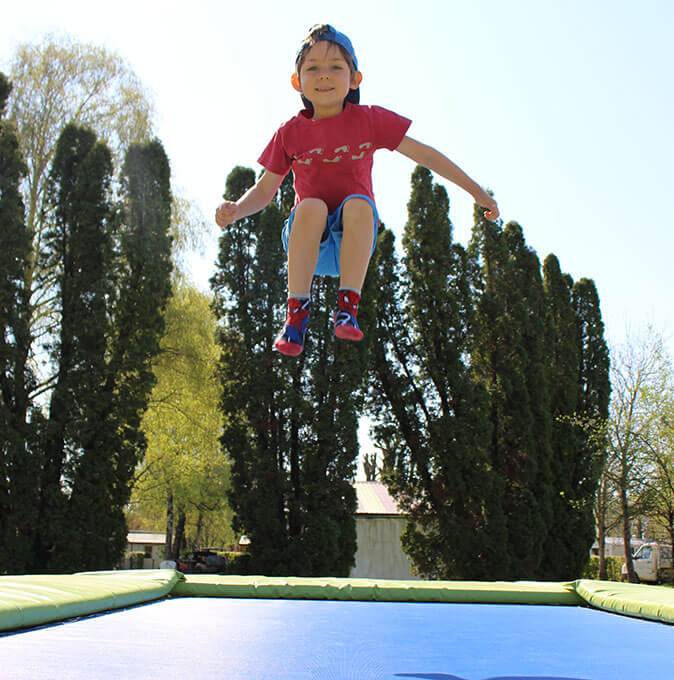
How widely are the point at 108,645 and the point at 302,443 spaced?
8.11 meters

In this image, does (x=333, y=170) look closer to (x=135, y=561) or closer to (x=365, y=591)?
(x=365, y=591)

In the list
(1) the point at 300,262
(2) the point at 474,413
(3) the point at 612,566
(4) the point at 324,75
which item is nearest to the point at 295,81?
(4) the point at 324,75

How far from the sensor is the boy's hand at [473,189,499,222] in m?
2.71

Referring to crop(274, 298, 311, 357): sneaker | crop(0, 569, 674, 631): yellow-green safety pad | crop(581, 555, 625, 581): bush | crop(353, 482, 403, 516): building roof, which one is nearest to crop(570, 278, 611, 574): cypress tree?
crop(353, 482, 403, 516): building roof

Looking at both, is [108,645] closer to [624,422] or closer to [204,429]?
[204,429]

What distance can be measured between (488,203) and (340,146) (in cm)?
67

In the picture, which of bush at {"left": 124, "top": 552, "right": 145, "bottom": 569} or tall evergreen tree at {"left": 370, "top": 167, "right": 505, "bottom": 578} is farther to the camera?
bush at {"left": 124, "top": 552, "right": 145, "bottom": 569}

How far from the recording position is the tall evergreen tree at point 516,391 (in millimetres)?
11664

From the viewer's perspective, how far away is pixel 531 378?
1302cm

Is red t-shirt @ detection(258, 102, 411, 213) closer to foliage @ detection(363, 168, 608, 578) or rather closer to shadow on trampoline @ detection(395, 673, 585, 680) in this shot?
shadow on trampoline @ detection(395, 673, 585, 680)

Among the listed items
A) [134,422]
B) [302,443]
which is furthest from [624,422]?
[134,422]

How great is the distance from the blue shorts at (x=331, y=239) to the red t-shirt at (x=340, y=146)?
0.19 feet

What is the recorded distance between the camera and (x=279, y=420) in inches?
404

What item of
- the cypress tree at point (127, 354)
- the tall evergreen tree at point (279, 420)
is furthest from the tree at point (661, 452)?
the cypress tree at point (127, 354)
